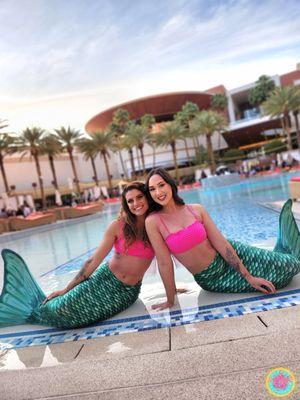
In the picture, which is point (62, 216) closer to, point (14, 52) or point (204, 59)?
point (14, 52)

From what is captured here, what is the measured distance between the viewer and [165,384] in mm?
2131

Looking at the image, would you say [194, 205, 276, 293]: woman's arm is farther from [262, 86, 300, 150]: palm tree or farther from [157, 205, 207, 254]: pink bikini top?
[262, 86, 300, 150]: palm tree

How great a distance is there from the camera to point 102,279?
337cm

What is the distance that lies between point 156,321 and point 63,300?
796 millimetres

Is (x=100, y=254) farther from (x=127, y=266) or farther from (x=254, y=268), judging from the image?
(x=254, y=268)

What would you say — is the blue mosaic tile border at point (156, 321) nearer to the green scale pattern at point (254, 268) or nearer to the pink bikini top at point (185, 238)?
the green scale pattern at point (254, 268)

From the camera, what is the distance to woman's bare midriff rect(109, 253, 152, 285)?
334 centimetres

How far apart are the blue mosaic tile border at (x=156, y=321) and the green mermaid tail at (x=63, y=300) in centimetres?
11

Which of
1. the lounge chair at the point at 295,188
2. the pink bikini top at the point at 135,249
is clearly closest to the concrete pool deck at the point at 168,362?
the pink bikini top at the point at 135,249

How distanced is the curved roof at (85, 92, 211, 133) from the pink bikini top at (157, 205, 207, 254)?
2427 inches

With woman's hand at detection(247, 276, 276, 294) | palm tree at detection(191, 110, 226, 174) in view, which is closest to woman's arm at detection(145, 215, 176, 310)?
woman's hand at detection(247, 276, 276, 294)

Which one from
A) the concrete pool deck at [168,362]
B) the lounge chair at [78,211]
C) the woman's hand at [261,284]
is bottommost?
the lounge chair at [78,211]

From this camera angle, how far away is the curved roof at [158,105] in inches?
2490

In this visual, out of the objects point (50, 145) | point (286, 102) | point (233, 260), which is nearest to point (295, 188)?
point (233, 260)
